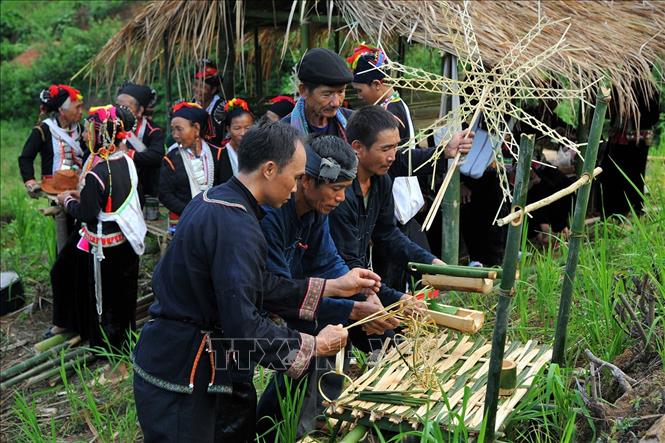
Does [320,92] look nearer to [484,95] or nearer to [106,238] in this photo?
[484,95]

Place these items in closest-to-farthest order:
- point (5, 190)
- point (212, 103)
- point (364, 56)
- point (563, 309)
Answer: point (563, 309) → point (364, 56) → point (212, 103) → point (5, 190)

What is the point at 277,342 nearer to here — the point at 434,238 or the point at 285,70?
the point at 434,238

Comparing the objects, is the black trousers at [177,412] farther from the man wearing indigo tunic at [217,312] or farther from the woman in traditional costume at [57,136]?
the woman in traditional costume at [57,136]

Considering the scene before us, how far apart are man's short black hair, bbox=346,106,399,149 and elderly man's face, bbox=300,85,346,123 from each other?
14.9 inches

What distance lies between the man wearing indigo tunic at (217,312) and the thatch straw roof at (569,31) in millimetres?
2527

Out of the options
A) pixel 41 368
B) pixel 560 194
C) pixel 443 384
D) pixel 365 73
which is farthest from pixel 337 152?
pixel 41 368

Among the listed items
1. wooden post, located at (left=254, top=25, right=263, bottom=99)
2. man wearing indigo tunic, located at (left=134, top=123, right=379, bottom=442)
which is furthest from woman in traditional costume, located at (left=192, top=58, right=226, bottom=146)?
man wearing indigo tunic, located at (left=134, top=123, right=379, bottom=442)

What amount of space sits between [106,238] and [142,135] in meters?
1.59

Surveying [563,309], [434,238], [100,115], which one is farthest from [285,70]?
[563,309]

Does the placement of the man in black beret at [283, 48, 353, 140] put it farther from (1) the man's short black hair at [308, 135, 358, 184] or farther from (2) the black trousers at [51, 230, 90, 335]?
(2) the black trousers at [51, 230, 90, 335]

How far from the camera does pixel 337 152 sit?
3.13 meters

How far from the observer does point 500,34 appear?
593 centimetres

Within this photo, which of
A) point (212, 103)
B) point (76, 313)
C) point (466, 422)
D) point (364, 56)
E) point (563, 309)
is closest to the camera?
point (466, 422)

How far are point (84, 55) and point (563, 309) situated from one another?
42.4 ft
